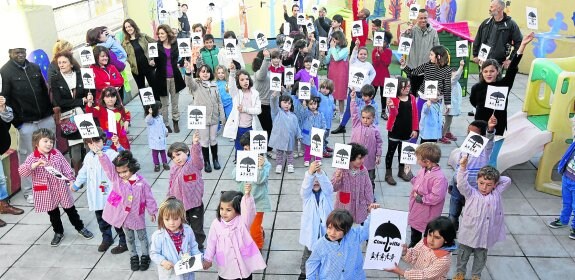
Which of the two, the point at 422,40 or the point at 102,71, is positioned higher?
the point at 422,40

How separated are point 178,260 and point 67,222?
3.26 metres

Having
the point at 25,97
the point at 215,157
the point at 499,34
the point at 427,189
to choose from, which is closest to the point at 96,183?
the point at 25,97

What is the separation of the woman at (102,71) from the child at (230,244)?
15.9ft

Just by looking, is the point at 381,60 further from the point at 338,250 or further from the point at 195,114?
the point at 338,250

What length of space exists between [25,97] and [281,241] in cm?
449

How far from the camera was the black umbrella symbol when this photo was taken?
4492 millimetres

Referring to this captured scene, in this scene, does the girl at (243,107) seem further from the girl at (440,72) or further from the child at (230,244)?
the child at (230,244)

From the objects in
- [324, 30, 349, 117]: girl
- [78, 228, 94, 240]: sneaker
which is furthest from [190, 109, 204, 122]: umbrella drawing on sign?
[324, 30, 349, 117]: girl

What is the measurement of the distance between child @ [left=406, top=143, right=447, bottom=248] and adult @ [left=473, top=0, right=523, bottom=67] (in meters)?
4.25

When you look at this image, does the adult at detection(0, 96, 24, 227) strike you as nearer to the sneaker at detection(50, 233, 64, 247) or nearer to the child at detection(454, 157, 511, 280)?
the sneaker at detection(50, 233, 64, 247)

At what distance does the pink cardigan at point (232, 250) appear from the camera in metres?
4.90

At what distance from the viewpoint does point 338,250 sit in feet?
15.0

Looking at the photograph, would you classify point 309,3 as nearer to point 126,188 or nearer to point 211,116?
point 211,116

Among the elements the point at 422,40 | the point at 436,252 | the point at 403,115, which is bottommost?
the point at 436,252
